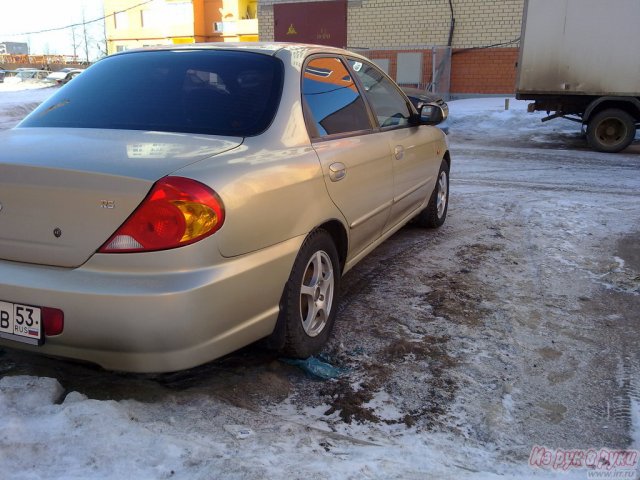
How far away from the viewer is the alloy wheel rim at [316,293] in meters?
3.20

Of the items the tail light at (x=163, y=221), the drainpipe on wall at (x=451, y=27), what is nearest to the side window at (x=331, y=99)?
the tail light at (x=163, y=221)

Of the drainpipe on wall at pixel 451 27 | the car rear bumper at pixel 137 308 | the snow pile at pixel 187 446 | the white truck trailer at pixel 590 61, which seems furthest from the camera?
the drainpipe on wall at pixel 451 27

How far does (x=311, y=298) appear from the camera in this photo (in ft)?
10.6

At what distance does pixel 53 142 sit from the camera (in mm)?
2740

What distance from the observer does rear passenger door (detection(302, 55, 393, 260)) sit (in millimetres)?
3346

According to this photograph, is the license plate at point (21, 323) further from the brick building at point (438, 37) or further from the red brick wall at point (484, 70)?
the red brick wall at point (484, 70)

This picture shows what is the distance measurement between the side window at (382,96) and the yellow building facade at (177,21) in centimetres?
3283

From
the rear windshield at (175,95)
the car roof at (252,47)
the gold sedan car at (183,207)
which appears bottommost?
the gold sedan car at (183,207)

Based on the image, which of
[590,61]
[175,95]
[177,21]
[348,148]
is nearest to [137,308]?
[175,95]

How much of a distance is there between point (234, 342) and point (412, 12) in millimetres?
20115

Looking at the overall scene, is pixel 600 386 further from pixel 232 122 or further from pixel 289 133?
pixel 232 122

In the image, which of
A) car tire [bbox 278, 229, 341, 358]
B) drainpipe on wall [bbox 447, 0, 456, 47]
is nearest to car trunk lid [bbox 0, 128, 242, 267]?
car tire [bbox 278, 229, 341, 358]

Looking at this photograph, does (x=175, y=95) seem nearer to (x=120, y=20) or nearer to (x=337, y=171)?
(x=337, y=171)

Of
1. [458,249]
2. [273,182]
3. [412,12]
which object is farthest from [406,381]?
[412,12]
